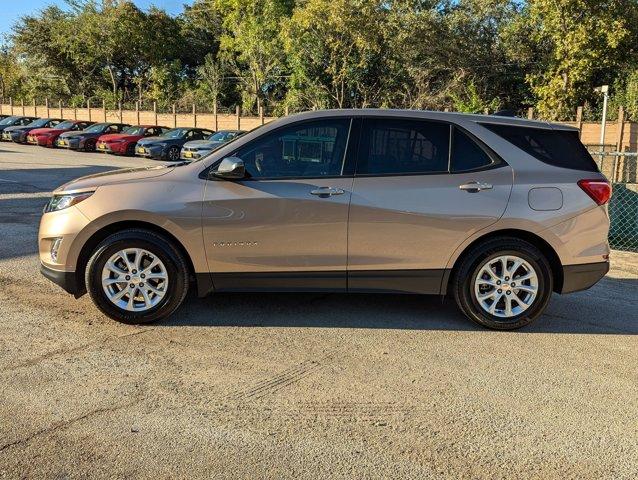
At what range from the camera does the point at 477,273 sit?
4809 millimetres

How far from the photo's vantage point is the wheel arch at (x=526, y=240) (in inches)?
190

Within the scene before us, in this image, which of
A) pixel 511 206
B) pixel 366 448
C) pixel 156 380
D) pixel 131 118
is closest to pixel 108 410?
pixel 156 380

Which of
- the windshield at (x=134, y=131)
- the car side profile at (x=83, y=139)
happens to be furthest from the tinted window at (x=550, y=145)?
the car side profile at (x=83, y=139)

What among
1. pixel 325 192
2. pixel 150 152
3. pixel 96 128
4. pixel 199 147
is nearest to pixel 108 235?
pixel 325 192

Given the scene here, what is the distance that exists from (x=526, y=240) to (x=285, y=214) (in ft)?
6.74

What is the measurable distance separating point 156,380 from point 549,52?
31.4m

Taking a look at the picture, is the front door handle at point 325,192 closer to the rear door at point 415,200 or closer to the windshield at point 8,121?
the rear door at point 415,200

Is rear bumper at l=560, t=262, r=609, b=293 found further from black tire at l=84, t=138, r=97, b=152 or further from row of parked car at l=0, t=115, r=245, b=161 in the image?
black tire at l=84, t=138, r=97, b=152

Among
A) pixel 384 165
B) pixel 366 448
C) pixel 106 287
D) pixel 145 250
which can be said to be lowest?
pixel 366 448

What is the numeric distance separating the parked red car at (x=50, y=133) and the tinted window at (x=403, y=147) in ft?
93.4

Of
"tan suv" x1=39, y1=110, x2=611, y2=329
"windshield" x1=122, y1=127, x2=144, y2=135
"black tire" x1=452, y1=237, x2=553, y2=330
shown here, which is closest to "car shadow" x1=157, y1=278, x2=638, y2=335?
"black tire" x1=452, y1=237, x2=553, y2=330

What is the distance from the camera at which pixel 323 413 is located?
3.42 m

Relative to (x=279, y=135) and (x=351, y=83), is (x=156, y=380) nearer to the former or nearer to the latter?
(x=279, y=135)

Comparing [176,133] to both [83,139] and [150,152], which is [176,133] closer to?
[150,152]
